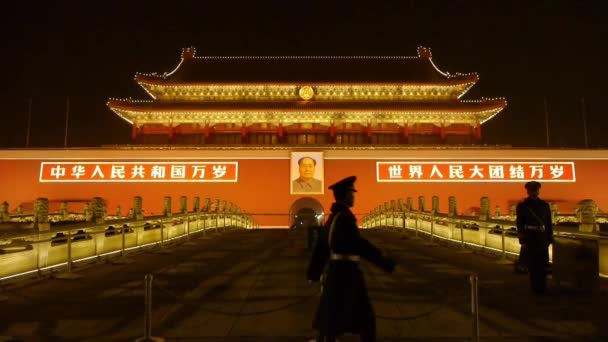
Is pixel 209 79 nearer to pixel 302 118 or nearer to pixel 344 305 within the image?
pixel 302 118

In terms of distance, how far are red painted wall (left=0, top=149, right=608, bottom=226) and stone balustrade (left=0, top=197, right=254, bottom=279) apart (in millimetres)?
8390

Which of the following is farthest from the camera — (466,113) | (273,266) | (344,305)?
(466,113)

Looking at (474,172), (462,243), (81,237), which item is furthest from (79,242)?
(474,172)

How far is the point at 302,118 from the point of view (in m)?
27.2

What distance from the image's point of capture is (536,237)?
6.31 meters

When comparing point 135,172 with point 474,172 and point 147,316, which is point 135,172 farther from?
point 147,316

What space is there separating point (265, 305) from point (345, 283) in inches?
→ 100

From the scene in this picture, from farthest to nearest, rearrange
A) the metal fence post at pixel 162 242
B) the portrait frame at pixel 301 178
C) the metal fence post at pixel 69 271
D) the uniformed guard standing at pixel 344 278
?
the portrait frame at pixel 301 178
the metal fence post at pixel 162 242
the metal fence post at pixel 69 271
the uniformed guard standing at pixel 344 278

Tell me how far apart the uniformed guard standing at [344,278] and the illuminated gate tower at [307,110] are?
22759 millimetres

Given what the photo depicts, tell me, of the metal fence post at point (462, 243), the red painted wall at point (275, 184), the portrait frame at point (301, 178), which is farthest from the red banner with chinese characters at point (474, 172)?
the metal fence post at point (462, 243)

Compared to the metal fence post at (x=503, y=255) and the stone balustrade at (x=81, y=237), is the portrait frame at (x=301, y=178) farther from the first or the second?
the metal fence post at (x=503, y=255)

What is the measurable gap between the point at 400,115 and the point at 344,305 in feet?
78.7

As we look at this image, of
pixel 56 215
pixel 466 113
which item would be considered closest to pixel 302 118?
pixel 466 113

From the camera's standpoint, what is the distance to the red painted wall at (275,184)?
2388cm
